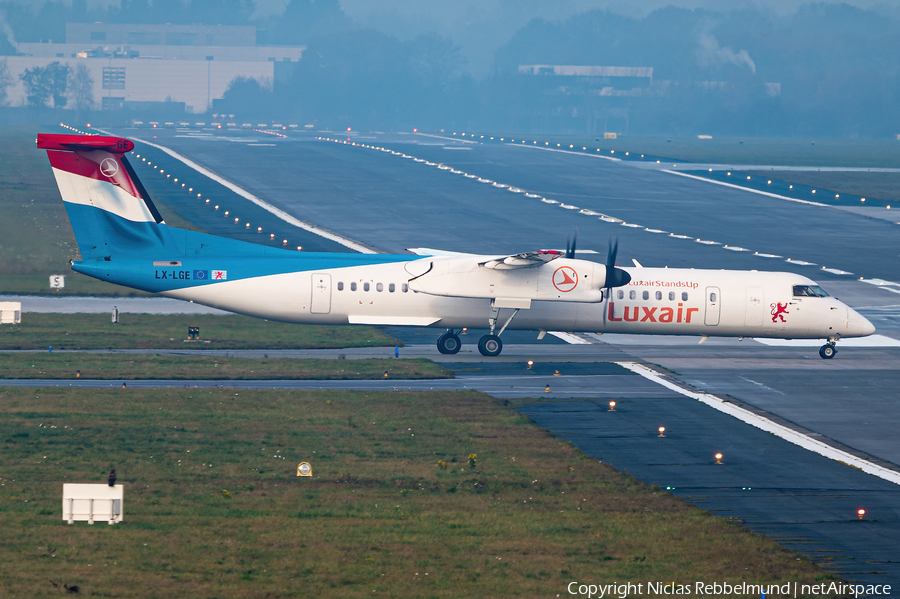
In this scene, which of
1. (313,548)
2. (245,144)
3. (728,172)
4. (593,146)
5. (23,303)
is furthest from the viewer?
(593,146)

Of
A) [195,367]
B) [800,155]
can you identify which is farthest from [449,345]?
[800,155]

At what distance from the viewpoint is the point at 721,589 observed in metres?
16.8

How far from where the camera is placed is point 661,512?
20703mm

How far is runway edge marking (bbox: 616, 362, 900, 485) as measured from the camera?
79.4 ft

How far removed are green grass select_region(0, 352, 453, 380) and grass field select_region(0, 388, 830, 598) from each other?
10.2 ft

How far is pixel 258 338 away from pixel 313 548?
2189 centimetres

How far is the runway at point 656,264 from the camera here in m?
22.8

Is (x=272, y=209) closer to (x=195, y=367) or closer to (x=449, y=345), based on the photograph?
(x=449, y=345)

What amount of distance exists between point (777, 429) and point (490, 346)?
12396 mm

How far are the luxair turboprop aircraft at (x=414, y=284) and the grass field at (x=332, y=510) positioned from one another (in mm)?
7158

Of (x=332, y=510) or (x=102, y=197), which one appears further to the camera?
(x=102, y=197)

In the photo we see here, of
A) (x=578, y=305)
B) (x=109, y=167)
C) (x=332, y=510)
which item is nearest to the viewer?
(x=332, y=510)

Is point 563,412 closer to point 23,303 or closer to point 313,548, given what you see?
point 313,548

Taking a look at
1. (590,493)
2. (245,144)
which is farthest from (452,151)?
(590,493)
